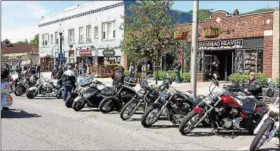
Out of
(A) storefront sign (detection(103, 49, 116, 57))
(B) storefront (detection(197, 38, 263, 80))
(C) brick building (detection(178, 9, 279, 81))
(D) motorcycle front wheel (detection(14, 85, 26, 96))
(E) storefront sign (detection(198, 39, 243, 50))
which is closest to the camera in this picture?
(D) motorcycle front wheel (detection(14, 85, 26, 96))

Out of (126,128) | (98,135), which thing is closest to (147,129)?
(126,128)

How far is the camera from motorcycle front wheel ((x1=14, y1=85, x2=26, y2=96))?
17533 millimetres

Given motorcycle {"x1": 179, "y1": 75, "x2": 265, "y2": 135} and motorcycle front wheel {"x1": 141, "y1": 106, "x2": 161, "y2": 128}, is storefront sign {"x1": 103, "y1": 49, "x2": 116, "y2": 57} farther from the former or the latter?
motorcycle {"x1": 179, "y1": 75, "x2": 265, "y2": 135}

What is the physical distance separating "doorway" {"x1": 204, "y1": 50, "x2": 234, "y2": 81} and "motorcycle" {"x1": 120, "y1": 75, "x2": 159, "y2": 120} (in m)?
15.9

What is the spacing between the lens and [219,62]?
85.6 ft

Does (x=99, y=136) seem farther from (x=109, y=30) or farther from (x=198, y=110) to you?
(x=109, y=30)

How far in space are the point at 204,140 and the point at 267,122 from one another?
1.60 meters

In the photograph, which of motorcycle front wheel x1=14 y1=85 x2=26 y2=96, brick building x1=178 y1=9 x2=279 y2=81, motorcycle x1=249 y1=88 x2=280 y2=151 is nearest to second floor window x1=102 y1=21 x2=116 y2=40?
brick building x1=178 y1=9 x2=279 y2=81

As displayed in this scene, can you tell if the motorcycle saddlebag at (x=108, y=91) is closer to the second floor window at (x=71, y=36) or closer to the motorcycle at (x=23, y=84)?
the motorcycle at (x=23, y=84)

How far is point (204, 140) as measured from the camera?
25.9 feet

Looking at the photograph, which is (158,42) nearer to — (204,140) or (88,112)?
(88,112)

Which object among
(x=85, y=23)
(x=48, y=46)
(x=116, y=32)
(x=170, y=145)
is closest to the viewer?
(x=170, y=145)

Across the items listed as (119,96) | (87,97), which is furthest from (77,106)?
(119,96)

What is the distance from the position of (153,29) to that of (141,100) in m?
6.80
